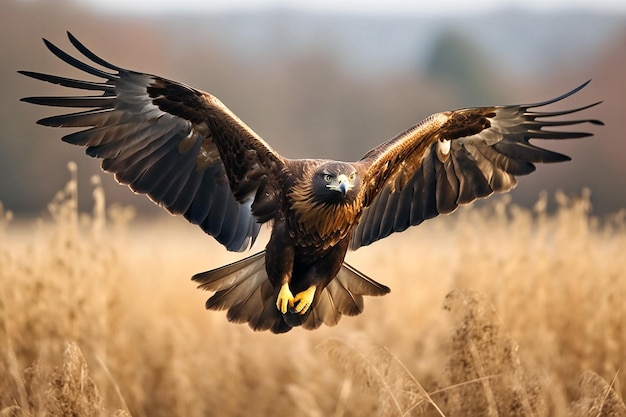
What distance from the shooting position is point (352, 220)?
5004 mm

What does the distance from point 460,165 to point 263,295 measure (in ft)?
5.24

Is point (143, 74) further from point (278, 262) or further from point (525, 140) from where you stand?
point (525, 140)

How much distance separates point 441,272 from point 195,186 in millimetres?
3664

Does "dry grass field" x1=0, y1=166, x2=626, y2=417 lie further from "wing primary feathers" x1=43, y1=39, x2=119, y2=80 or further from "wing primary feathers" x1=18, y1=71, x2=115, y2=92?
"wing primary feathers" x1=43, y1=39, x2=119, y2=80

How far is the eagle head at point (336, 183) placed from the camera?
475 centimetres

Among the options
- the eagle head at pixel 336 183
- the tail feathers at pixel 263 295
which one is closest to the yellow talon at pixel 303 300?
the tail feathers at pixel 263 295

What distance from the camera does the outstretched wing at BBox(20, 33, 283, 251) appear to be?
5.21 meters

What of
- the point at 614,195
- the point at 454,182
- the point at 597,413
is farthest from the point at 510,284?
the point at 614,195

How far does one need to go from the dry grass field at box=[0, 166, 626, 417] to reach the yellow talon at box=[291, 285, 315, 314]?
0.77m

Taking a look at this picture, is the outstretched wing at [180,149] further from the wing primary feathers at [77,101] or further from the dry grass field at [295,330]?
the dry grass field at [295,330]

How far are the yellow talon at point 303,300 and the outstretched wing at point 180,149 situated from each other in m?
0.49

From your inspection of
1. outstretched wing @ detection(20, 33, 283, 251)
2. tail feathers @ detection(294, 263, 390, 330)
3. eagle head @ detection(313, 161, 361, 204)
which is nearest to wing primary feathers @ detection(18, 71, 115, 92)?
outstretched wing @ detection(20, 33, 283, 251)

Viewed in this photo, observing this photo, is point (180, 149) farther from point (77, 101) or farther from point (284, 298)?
point (284, 298)

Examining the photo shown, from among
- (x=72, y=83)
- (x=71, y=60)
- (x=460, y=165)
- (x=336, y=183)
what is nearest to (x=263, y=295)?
(x=336, y=183)
